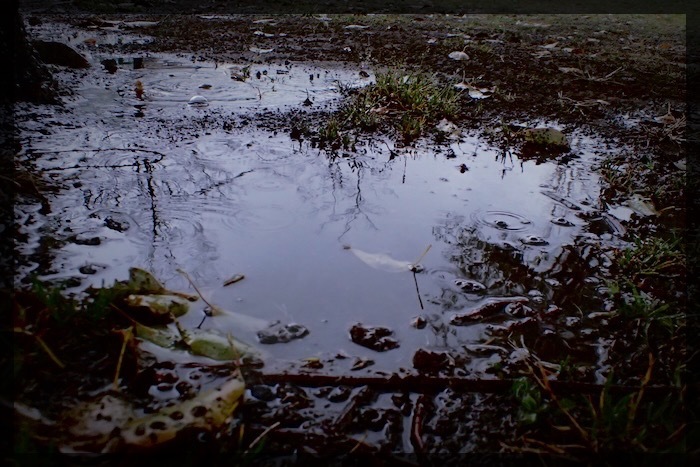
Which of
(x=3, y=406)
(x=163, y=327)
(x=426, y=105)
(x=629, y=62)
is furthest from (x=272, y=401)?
(x=629, y=62)

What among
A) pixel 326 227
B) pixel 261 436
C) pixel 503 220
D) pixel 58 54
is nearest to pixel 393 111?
pixel 503 220

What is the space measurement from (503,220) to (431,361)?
948 millimetres

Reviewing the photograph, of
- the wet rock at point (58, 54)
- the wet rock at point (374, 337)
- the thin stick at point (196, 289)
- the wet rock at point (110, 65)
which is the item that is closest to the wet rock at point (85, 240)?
the thin stick at point (196, 289)

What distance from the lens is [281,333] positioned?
1459 millimetres

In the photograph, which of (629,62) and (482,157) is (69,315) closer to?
(482,157)

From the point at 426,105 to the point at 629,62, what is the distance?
2.95 m

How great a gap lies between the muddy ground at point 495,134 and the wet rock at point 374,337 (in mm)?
130

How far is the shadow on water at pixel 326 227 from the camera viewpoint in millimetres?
1563

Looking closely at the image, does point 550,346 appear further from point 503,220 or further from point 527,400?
point 503,220

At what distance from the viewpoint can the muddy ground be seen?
3.89 feet

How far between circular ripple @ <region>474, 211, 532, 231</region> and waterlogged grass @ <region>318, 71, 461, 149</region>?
3.00ft

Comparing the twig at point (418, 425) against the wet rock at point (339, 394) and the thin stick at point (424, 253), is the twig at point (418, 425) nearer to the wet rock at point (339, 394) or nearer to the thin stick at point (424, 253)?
the wet rock at point (339, 394)

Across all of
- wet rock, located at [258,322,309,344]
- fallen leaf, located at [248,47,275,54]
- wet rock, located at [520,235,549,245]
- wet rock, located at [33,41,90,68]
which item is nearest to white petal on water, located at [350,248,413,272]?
wet rock, located at [258,322,309,344]

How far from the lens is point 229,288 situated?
1613 mm
